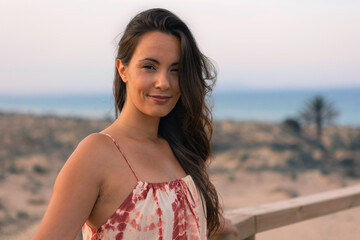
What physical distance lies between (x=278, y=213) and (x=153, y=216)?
2.90 ft

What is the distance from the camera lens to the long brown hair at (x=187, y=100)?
1.76 m

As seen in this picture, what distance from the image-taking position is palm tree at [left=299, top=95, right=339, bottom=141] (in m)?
21.1

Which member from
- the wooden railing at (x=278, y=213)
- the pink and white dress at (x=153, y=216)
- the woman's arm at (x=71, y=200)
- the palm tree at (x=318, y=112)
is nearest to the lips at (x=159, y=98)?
the pink and white dress at (x=153, y=216)

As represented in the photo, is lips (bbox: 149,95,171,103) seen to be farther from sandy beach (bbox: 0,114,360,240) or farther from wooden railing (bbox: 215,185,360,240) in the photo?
sandy beach (bbox: 0,114,360,240)

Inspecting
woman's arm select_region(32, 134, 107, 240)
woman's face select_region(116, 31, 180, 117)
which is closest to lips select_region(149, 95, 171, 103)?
woman's face select_region(116, 31, 180, 117)

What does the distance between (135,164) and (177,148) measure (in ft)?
1.34

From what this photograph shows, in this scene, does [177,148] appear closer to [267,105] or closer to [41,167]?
[41,167]

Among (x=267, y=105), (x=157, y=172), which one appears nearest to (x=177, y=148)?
(x=157, y=172)

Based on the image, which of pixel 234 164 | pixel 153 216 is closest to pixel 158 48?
pixel 153 216

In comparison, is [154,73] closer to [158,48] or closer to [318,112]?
[158,48]

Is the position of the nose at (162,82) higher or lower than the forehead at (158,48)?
lower

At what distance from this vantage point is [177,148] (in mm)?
2004

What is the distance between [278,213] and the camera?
222 cm

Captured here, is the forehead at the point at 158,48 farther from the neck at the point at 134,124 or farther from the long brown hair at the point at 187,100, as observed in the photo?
the neck at the point at 134,124
